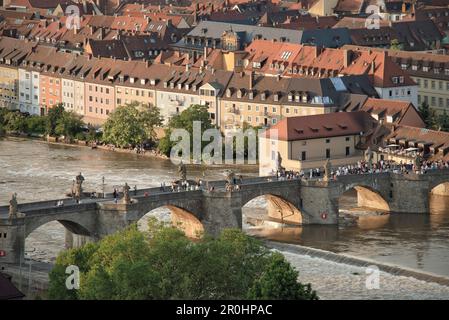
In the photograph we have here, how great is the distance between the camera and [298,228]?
127 meters

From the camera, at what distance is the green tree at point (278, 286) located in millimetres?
97062

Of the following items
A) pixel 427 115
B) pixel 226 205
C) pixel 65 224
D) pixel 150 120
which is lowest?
pixel 65 224

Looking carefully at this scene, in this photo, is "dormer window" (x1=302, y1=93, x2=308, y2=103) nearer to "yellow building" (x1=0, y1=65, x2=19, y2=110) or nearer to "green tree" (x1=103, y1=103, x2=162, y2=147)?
"green tree" (x1=103, y1=103, x2=162, y2=147)

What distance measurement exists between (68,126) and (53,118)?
223 centimetres

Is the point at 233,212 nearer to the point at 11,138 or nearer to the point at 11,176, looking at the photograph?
the point at 11,176

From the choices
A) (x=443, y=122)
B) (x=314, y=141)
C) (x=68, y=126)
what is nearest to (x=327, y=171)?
(x=314, y=141)

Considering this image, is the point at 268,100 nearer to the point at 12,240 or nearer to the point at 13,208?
the point at 13,208

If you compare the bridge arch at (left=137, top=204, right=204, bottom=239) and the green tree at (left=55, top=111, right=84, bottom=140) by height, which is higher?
the green tree at (left=55, top=111, right=84, bottom=140)

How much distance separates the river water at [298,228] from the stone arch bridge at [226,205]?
3.88ft

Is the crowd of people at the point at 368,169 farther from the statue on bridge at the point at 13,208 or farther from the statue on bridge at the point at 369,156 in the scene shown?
the statue on bridge at the point at 13,208

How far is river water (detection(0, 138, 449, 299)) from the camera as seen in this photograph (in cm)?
11262

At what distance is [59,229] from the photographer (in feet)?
406

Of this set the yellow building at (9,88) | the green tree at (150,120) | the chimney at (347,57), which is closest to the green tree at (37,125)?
the green tree at (150,120)

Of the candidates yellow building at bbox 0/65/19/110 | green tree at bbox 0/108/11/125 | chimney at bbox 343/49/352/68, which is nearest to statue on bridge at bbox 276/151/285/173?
chimney at bbox 343/49/352/68
